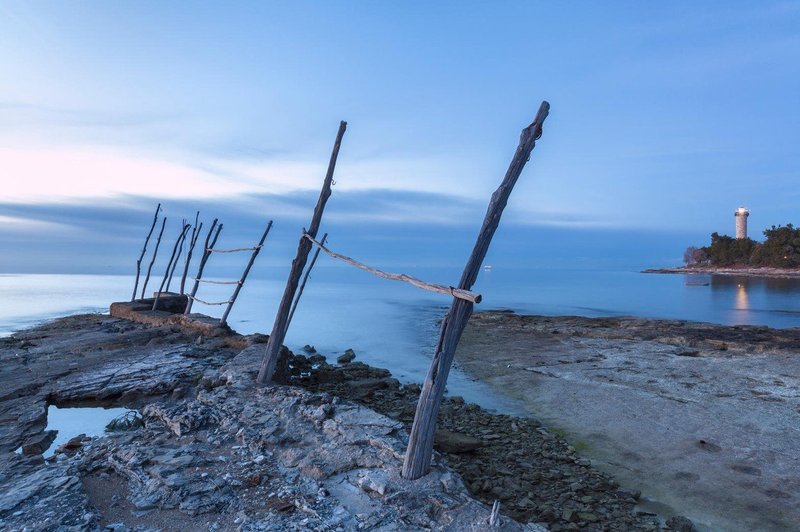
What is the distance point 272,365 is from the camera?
6738 mm

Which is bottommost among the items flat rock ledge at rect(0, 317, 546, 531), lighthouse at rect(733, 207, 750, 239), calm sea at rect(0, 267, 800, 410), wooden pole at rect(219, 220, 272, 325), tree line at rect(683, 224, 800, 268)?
calm sea at rect(0, 267, 800, 410)

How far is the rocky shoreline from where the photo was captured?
3.60 metres

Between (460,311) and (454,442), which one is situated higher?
(460,311)

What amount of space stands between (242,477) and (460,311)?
240 centimetres

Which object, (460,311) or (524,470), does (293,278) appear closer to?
(460,311)

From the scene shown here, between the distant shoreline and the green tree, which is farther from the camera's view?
the green tree

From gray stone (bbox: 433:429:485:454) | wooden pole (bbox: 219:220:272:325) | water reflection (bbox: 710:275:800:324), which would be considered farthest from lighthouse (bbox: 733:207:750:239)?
gray stone (bbox: 433:429:485:454)

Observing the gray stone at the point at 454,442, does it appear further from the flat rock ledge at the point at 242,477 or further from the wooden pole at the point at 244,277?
the wooden pole at the point at 244,277

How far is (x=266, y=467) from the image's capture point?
4.36 metres

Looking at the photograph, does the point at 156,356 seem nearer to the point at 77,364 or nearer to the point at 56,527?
the point at 77,364

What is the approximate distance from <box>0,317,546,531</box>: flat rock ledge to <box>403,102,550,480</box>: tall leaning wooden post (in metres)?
0.41

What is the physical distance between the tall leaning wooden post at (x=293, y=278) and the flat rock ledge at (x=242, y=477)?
32.1 inches

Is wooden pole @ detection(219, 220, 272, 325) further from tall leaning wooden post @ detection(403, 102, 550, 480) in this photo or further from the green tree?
the green tree

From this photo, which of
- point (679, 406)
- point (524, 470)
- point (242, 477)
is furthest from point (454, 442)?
point (679, 406)
